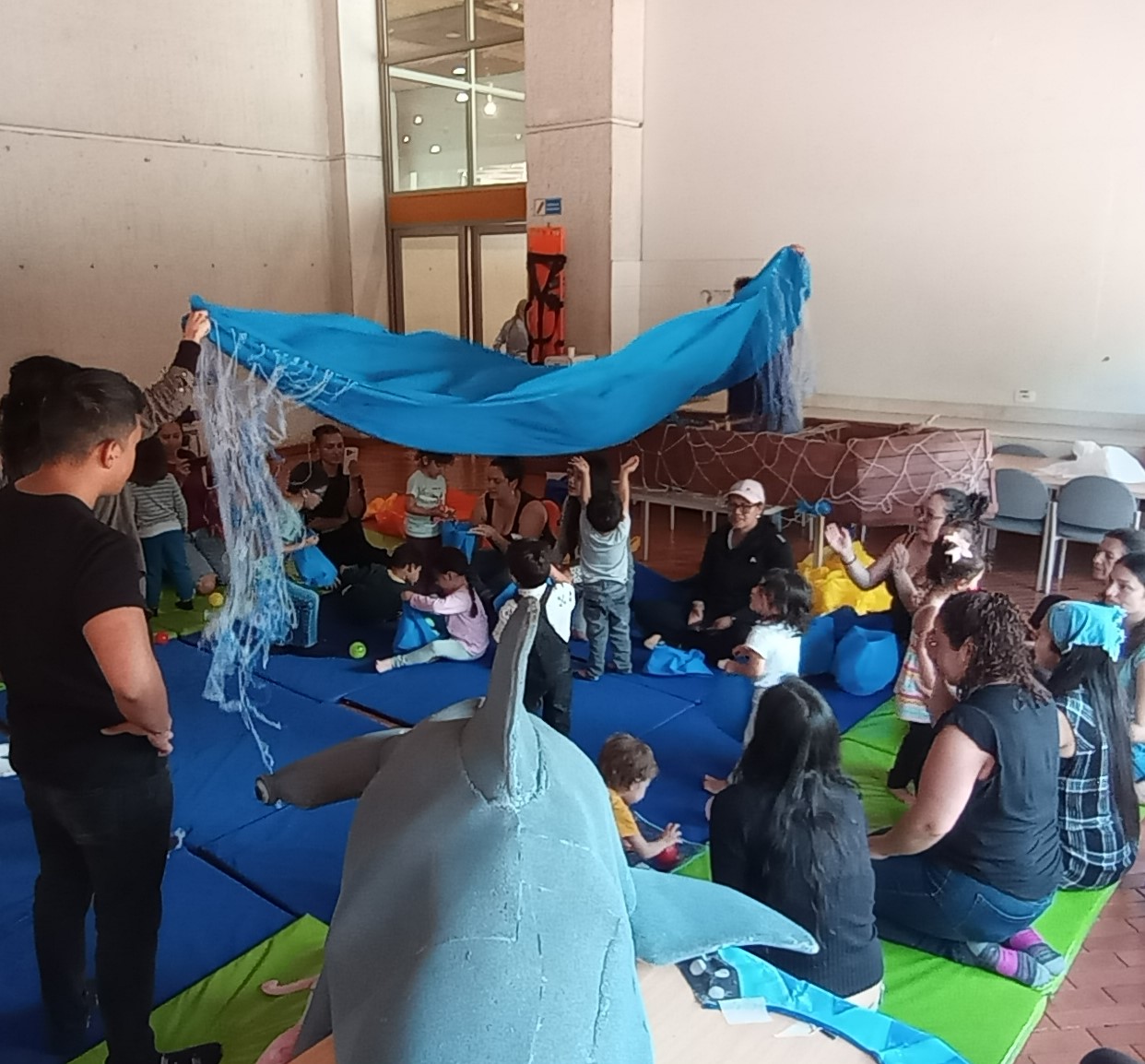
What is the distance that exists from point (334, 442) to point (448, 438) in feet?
3.58

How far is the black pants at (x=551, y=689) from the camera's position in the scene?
278 centimetres

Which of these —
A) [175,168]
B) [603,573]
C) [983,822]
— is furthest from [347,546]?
[175,168]

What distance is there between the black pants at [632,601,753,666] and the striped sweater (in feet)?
6.03

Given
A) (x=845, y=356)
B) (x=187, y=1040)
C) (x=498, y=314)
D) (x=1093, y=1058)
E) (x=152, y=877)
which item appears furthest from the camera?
(x=498, y=314)

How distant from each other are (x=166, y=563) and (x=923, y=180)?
4206 millimetres

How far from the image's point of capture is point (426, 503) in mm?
4121

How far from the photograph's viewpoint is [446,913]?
2.42ft

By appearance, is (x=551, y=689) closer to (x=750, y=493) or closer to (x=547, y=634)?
(x=547, y=634)

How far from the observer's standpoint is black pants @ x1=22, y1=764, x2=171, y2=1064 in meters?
1.49

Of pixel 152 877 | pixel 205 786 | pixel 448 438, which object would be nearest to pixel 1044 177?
pixel 448 438

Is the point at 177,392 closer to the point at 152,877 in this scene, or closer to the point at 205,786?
the point at 205,786

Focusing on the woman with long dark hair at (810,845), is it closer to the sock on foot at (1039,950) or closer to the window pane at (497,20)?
the sock on foot at (1039,950)

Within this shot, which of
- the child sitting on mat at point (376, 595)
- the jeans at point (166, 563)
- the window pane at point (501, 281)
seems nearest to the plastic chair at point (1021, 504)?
the child sitting on mat at point (376, 595)

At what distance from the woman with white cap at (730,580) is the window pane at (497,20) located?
5.31 meters
